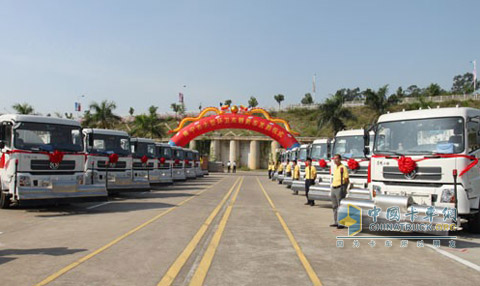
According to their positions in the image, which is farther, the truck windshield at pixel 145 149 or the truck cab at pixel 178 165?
the truck cab at pixel 178 165

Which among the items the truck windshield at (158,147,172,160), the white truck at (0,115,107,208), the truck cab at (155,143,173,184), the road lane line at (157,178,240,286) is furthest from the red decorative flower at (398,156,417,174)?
the truck windshield at (158,147,172,160)

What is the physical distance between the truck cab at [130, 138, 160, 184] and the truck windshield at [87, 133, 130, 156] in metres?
Answer: 1.25

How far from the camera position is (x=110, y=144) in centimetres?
1880

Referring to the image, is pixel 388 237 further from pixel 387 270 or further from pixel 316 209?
pixel 316 209

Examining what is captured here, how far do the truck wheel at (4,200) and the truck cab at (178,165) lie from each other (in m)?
18.0

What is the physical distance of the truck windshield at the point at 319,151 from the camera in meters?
20.8

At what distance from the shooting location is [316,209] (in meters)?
16.0

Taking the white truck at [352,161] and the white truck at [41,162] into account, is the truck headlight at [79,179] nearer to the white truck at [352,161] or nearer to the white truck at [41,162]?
the white truck at [41,162]

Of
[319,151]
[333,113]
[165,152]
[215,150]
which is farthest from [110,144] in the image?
[215,150]

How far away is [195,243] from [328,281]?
11.2 feet

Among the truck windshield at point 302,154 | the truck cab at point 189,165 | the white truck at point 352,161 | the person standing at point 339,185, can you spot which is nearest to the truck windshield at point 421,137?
the person standing at point 339,185

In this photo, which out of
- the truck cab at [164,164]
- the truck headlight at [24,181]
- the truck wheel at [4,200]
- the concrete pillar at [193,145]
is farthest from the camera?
the concrete pillar at [193,145]

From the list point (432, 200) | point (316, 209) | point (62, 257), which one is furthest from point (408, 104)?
point (62, 257)

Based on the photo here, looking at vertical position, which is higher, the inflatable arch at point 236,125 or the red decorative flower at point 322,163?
the inflatable arch at point 236,125
